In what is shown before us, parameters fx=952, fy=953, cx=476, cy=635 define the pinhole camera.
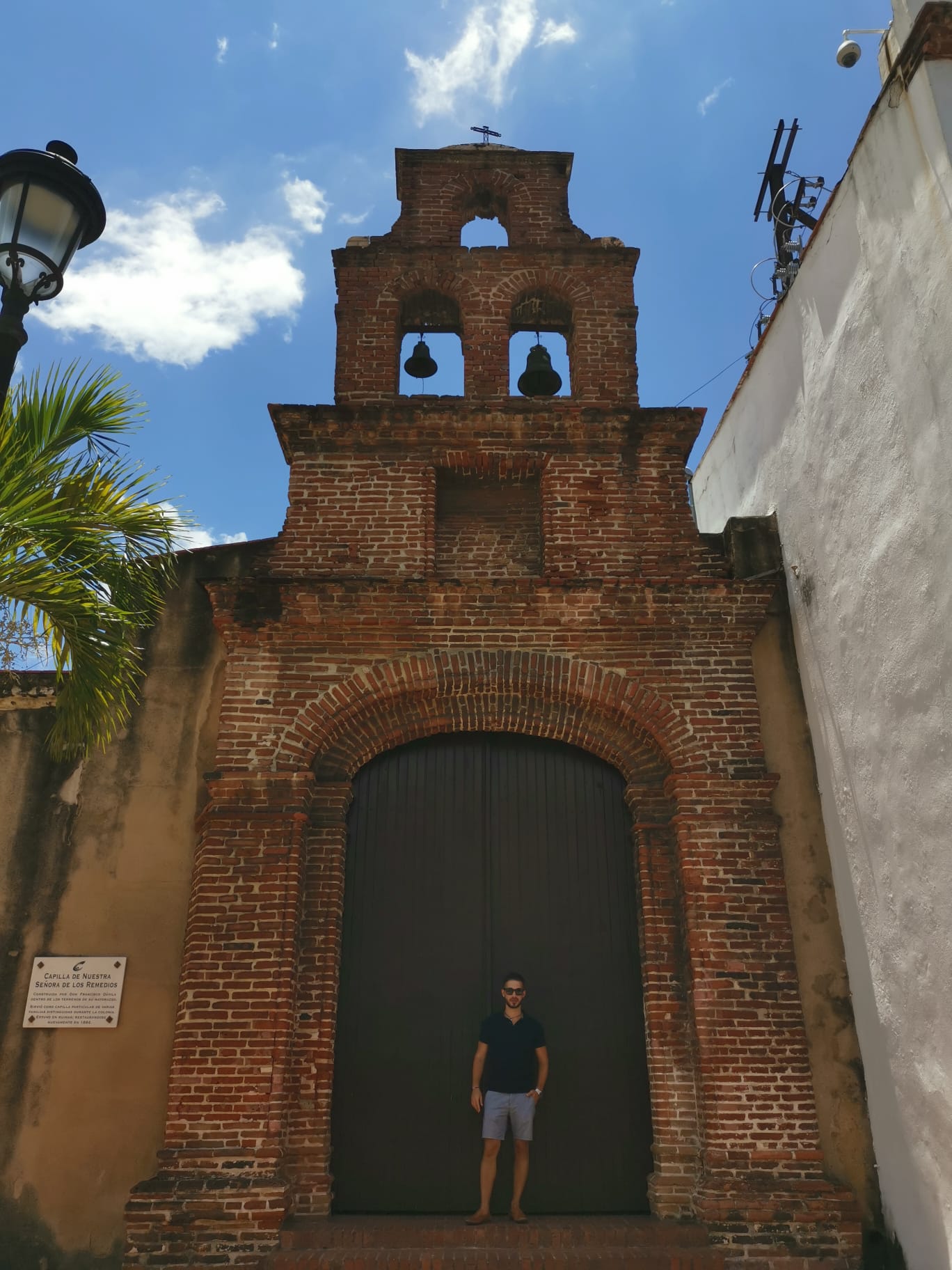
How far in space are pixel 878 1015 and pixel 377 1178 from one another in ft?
12.1

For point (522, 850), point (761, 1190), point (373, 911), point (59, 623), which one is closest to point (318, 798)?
point (373, 911)

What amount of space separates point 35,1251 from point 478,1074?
3.15 m

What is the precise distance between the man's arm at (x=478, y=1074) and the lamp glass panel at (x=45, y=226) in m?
5.56

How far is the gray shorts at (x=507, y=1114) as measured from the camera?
A: 21.6ft

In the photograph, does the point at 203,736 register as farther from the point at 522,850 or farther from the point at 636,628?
the point at 636,628

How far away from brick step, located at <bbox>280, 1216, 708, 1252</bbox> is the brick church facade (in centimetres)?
19

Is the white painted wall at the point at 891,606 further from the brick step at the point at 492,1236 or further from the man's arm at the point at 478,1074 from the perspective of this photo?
the man's arm at the point at 478,1074

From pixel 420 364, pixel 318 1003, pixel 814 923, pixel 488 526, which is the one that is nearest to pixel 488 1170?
pixel 318 1003

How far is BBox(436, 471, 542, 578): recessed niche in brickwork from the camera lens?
8.59 meters

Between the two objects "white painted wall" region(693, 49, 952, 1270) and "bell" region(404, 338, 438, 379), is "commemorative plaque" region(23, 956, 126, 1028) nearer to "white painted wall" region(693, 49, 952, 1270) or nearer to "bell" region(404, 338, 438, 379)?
Answer: "white painted wall" region(693, 49, 952, 1270)

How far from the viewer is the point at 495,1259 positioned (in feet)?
19.3

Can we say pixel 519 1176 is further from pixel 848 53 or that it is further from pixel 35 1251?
pixel 848 53

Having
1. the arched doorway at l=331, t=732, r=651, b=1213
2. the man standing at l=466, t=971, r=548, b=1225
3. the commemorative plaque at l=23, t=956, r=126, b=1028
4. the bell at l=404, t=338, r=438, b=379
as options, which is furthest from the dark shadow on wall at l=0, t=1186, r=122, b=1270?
the bell at l=404, t=338, r=438, b=379

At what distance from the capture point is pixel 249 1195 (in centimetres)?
616
